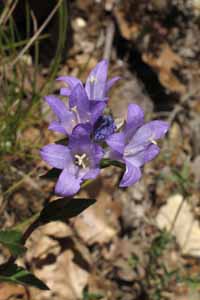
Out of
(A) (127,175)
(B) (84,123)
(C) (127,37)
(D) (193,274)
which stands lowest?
(D) (193,274)

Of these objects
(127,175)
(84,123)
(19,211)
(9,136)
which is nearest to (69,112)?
(84,123)

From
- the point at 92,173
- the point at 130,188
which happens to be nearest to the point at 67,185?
the point at 92,173

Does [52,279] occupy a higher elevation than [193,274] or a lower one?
higher

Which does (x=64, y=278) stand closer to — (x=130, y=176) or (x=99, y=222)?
(x=99, y=222)

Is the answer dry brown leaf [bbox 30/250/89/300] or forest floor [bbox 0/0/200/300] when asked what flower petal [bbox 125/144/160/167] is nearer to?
forest floor [bbox 0/0/200/300]

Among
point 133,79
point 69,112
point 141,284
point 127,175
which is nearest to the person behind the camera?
point 127,175

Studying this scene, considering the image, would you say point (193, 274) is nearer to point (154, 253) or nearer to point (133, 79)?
point (154, 253)

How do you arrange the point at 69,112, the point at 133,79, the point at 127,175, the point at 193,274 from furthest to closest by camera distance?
the point at 133,79
the point at 193,274
the point at 69,112
the point at 127,175

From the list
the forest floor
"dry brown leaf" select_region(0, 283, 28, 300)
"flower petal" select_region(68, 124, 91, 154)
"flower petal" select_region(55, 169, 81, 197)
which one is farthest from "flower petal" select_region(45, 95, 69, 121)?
"dry brown leaf" select_region(0, 283, 28, 300)
